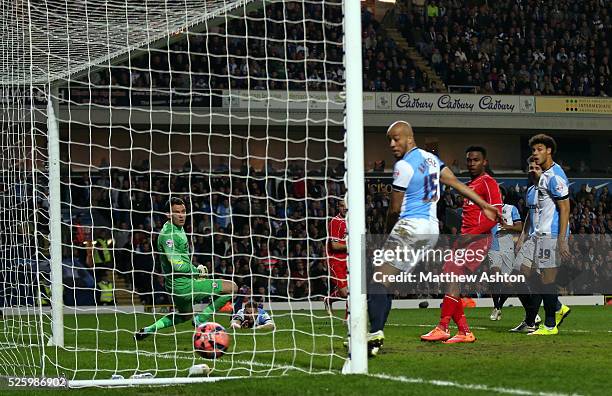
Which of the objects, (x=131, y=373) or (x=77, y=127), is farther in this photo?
(x=77, y=127)

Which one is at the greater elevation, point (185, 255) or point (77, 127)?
point (77, 127)

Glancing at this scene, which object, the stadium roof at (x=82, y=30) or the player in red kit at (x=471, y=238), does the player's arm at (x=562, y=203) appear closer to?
the player in red kit at (x=471, y=238)

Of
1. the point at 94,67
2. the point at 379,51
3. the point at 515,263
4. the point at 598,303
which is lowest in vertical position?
the point at 598,303

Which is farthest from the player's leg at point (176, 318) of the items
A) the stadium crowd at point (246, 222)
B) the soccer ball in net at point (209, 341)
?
the stadium crowd at point (246, 222)

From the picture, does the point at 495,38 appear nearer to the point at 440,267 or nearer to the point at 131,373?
the point at 440,267

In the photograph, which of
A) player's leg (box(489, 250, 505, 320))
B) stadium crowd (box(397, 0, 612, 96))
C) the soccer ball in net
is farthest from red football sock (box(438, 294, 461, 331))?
stadium crowd (box(397, 0, 612, 96))

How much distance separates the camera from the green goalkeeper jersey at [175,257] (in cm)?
1145

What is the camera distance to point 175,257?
38.1ft

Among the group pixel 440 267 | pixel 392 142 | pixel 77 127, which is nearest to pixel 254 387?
pixel 392 142

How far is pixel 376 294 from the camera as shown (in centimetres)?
895

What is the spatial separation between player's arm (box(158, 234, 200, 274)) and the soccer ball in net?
2563 mm

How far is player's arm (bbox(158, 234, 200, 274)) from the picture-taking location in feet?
37.7

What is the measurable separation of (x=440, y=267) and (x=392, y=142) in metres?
15.2

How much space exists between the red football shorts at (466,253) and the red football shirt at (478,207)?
15 centimetres
